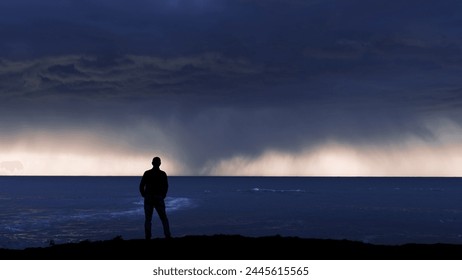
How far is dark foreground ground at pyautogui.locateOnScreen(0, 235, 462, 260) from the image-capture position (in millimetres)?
13266

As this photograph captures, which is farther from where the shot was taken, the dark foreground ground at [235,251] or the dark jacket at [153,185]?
the dark jacket at [153,185]

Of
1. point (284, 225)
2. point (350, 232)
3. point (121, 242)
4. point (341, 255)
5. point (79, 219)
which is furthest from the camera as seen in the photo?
point (79, 219)

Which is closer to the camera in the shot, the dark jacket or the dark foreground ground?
the dark foreground ground

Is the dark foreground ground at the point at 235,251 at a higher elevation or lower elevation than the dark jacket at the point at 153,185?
lower

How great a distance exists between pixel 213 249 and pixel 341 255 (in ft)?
12.6

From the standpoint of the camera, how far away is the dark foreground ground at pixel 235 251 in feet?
43.5

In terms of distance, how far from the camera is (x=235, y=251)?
45.3 ft

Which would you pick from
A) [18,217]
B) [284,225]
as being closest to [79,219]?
[18,217]

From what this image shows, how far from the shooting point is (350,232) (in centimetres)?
5866

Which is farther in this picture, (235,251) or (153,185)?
(153,185)

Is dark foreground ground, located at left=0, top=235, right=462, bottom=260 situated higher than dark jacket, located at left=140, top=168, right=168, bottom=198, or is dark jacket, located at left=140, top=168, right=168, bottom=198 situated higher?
dark jacket, located at left=140, top=168, right=168, bottom=198

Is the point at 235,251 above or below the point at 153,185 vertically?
below
